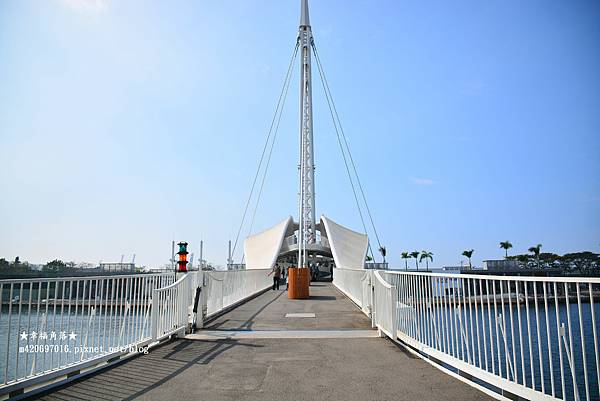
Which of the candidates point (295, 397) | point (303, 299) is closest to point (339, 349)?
point (295, 397)

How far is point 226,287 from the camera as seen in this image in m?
11.9

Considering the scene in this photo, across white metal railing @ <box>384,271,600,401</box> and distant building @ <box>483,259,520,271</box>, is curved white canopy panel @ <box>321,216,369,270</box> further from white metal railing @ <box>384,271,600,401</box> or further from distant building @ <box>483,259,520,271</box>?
white metal railing @ <box>384,271,600,401</box>

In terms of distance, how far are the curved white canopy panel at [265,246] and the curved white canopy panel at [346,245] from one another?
4683mm

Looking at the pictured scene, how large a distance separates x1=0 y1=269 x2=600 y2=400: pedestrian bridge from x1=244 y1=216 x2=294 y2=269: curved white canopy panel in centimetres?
2898

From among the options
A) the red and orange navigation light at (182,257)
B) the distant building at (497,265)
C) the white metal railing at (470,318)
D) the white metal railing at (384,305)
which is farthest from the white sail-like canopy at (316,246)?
the white metal railing at (470,318)

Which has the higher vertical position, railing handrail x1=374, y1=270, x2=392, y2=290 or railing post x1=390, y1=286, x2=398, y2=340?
railing handrail x1=374, y1=270, x2=392, y2=290

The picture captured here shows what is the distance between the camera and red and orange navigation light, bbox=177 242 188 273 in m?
9.75

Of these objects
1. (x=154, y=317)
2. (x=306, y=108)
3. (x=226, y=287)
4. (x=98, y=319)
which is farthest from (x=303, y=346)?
(x=306, y=108)

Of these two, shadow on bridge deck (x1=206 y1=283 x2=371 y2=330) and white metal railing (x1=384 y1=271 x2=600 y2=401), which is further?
shadow on bridge deck (x1=206 y1=283 x2=371 y2=330)

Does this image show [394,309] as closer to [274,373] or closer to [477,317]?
[477,317]

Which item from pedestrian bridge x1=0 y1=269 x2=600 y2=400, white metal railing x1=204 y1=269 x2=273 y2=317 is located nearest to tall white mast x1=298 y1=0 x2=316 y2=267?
white metal railing x1=204 y1=269 x2=273 y2=317

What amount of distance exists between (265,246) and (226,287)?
31310 millimetres

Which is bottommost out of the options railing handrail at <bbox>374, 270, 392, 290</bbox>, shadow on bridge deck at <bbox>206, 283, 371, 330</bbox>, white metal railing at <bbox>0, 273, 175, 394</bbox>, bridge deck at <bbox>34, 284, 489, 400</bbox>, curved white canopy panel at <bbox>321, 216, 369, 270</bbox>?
bridge deck at <bbox>34, 284, 489, 400</bbox>

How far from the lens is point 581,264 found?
282 feet
